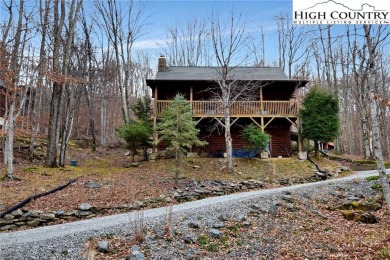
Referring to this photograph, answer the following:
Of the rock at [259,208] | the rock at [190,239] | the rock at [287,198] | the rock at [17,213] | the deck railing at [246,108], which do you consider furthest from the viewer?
the deck railing at [246,108]

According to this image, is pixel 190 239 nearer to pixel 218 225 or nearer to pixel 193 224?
pixel 193 224

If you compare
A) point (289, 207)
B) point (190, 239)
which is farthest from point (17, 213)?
point (289, 207)

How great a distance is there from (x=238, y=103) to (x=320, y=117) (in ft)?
17.7

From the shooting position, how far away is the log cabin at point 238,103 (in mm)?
19188

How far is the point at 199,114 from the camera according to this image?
1916 cm

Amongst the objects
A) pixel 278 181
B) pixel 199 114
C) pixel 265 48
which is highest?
pixel 265 48

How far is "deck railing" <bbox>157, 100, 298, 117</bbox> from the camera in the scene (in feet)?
63.3

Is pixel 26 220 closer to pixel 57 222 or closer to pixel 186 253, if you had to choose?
pixel 57 222

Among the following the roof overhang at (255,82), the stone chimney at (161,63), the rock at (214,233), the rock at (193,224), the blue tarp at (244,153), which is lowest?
the rock at (214,233)

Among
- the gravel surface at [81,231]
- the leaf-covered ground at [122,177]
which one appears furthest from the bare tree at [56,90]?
the gravel surface at [81,231]

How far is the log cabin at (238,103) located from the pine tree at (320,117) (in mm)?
828

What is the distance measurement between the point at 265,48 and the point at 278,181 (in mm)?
22536

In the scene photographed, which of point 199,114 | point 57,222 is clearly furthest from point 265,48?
point 57,222

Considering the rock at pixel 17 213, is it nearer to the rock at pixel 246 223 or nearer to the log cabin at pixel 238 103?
the rock at pixel 246 223
